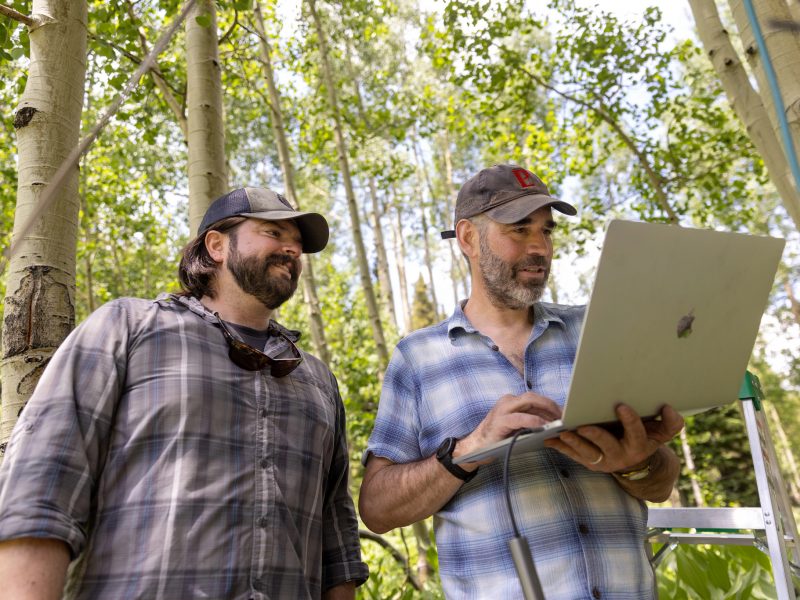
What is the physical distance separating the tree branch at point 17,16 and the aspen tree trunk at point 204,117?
915 millimetres

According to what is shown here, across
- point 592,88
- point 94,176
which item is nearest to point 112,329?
point 592,88

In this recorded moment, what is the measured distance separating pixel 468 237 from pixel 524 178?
0.82 ft

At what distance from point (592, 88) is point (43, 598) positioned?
8.37m

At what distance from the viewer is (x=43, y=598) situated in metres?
1.22

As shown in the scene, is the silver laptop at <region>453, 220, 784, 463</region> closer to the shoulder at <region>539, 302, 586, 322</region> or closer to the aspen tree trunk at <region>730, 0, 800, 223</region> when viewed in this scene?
the shoulder at <region>539, 302, 586, 322</region>

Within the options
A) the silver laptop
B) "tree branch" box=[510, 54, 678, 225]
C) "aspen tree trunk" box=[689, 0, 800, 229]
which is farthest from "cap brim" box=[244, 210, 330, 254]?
"tree branch" box=[510, 54, 678, 225]

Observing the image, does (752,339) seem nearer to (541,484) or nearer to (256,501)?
(541,484)

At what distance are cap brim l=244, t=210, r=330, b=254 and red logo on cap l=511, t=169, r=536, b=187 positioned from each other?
2.01ft

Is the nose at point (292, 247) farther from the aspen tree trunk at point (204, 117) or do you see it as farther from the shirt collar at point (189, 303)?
the aspen tree trunk at point (204, 117)

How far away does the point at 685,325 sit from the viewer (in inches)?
53.0

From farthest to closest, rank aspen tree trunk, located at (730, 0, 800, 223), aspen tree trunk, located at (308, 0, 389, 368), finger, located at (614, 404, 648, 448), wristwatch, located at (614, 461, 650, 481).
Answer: aspen tree trunk, located at (308, 0, 389, 368) → aspen tree trunk, located at (730, 0, 800, 223) → wristwatch, located at (614, 461, 650, 481) → finger, located at (614, 404, 648, 448)

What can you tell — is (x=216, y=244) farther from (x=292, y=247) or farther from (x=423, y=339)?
(x=423, y=339)

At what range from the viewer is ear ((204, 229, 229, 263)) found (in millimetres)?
1922

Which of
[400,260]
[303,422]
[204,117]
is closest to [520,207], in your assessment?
[303,422]
